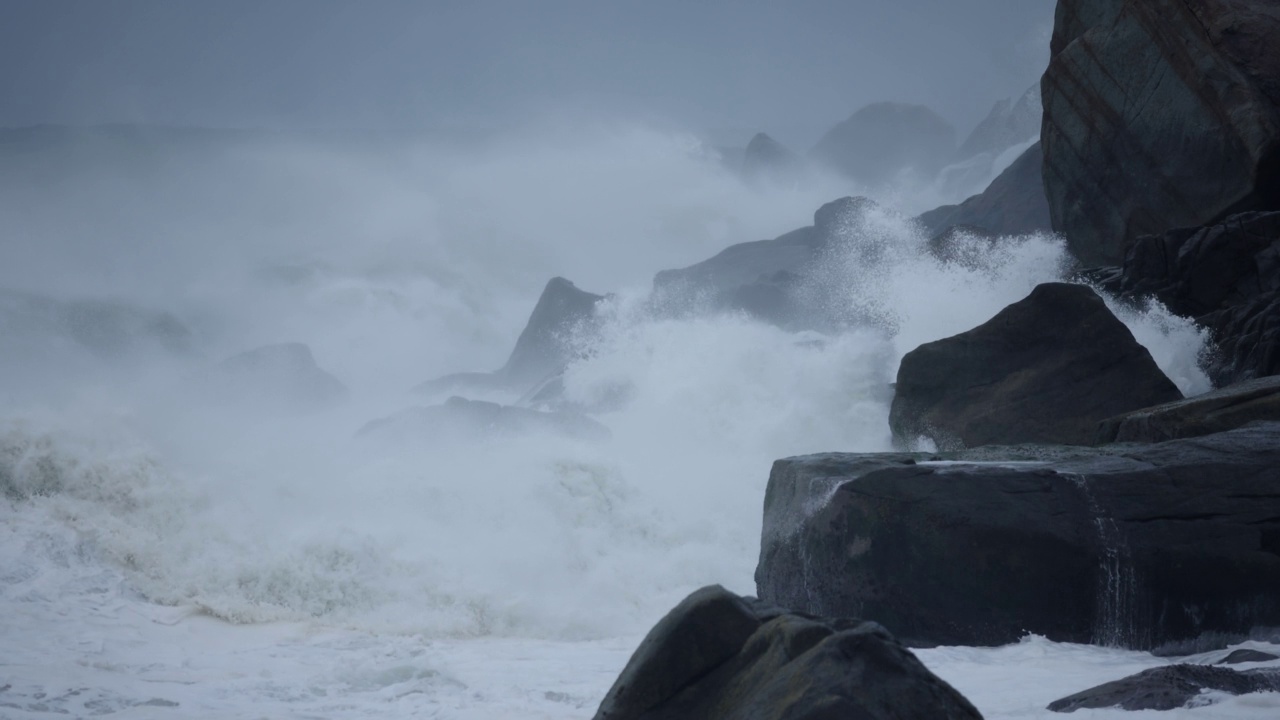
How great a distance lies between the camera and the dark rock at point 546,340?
150ft

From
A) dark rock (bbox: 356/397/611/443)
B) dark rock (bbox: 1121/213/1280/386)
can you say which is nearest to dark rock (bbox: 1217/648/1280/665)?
dark rock (bbox: 1121/213/1280/386)

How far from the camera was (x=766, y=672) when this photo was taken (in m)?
3.61

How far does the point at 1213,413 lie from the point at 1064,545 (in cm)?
260

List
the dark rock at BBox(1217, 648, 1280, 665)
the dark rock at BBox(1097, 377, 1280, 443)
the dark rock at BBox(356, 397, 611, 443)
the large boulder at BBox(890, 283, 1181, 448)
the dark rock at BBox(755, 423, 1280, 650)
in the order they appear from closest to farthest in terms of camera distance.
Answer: the dark rock at BBox(1217, 648, 1280, 665), the dark rock at BBox(755, 423, 1280, 650), the dark rock at BBox(1097, 377, 1280, 443), the large boulder at BBox(890, 283, 1181, 448), the dark rock at BBox(356, 397, 611, 443)

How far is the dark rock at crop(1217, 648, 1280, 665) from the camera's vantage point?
15.5 feet

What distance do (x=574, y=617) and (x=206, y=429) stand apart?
7.40 metres

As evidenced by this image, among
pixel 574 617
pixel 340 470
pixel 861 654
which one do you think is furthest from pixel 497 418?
pixel 861 654

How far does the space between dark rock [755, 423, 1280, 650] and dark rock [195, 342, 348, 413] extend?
23.9 m

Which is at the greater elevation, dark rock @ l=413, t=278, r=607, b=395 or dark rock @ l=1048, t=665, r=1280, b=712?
dark rock @ l=413, t=278, r=607, b=395

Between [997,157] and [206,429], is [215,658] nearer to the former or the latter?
[206,429]

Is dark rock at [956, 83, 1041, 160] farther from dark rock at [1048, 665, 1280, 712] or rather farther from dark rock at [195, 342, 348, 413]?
dark rock at [1048, 665, 1280, 712]

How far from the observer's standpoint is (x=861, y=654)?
11.0 feet

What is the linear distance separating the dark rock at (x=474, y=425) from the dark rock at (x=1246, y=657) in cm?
1671

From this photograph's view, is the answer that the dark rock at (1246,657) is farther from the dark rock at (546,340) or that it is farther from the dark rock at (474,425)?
the dark rock at (546,340)
